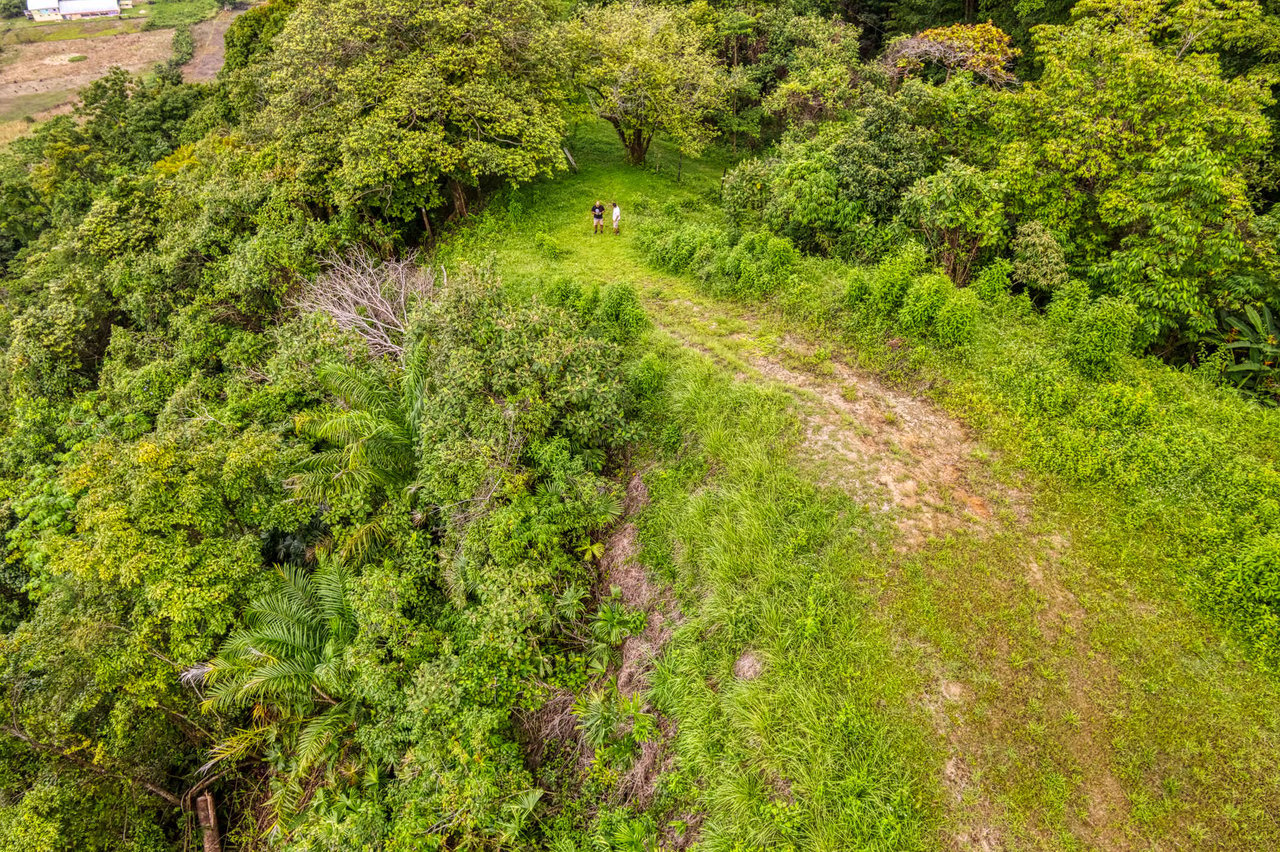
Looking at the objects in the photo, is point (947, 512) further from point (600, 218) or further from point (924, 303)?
point (600, 218)

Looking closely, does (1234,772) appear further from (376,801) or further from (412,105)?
(412,105)

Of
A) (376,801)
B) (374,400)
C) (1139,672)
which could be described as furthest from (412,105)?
(1139,672)

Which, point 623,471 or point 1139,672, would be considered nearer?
point 1139,672

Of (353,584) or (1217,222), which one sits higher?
(1217,222)

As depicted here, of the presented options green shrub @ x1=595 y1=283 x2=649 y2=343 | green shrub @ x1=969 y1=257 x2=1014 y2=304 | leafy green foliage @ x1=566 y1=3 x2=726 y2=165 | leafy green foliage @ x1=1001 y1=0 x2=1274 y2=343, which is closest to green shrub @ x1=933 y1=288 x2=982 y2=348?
green shrub @ x1=969 y1=257 x2=1014 y2=304

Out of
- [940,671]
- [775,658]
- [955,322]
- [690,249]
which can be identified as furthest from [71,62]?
[940,671]

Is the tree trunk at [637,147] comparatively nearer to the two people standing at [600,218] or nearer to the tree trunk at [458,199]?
the two people standing at [600,218]

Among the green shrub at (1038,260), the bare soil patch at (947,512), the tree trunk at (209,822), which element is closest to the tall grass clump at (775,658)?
the bare soil patch at (947,512)
